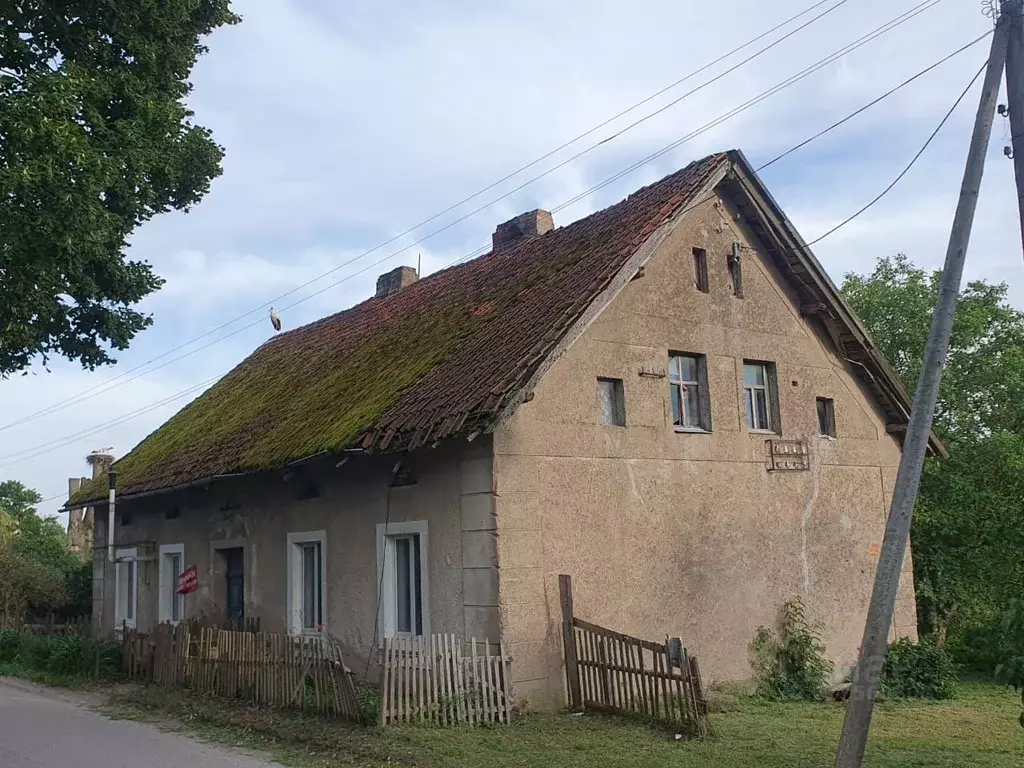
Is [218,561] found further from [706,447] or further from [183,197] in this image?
[706,447]

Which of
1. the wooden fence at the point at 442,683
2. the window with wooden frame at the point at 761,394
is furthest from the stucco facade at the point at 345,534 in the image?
Result: the window with wooden frame at the point at 761,394

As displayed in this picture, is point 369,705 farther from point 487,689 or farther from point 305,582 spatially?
point 305,582

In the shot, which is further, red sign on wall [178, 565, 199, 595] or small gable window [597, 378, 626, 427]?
red sign on wall [178, 565, 199, 595]

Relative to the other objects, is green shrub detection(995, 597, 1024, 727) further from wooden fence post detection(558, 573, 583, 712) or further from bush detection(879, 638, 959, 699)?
bush detection(879, 638, 959, 699)

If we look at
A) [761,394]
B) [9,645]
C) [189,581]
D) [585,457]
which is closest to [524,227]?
[761,394]

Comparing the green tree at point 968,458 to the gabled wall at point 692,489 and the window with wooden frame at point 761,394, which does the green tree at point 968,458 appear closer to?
the gabled wall at point 692,489

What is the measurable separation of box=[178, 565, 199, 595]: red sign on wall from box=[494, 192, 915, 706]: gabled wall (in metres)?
7.69

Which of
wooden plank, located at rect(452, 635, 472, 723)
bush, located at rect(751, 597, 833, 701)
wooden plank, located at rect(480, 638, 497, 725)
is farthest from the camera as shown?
bush, located at rect(751, 597, 833, 701)

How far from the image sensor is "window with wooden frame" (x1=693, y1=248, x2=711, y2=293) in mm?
14195

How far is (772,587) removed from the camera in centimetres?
1404

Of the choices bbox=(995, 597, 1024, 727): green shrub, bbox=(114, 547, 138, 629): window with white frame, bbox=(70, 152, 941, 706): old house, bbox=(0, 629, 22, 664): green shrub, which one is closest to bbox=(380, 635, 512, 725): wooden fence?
bbox=(70, 152, 941, 706): old house

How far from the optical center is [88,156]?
9875mm

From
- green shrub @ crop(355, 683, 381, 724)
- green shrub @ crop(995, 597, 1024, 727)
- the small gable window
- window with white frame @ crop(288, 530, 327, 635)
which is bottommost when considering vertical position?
green shrub @ crop(355, 683, 381, 724)

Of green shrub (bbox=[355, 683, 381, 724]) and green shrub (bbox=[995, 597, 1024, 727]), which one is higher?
green shrub (bbox=[995, 597, 1024, 727])
